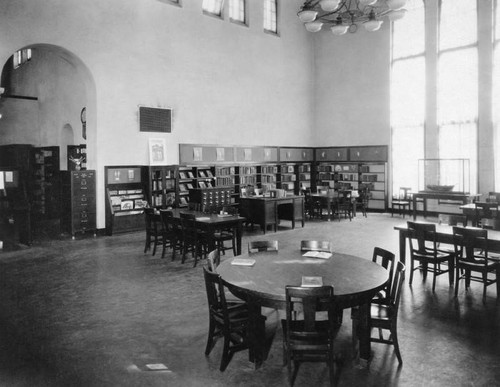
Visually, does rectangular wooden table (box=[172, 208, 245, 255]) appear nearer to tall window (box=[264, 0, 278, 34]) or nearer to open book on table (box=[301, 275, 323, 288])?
open book on table (box=[301, 275, 323, 288])

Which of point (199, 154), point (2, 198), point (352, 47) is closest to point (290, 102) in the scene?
point (352, 47)

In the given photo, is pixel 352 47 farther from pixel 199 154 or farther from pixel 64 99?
pixel 64 99

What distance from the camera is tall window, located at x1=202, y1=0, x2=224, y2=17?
1257cm

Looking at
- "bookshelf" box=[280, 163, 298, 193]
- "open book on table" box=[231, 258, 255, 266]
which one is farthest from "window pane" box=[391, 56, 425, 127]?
"open book on table" box=[231, 258, 255, 266]

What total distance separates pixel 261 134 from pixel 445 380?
1142 centimetres

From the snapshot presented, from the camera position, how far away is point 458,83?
41.9 feet

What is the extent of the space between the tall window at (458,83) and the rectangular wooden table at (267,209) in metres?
5.23

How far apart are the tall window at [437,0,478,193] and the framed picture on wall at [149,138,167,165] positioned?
8.59 metres

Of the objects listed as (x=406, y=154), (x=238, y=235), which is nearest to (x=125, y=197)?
(x=238, y=235)

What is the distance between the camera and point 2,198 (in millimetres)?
9141

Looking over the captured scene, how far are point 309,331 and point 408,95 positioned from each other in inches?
492

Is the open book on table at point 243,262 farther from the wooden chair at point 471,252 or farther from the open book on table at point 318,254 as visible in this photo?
the wooden chair at point 471,252

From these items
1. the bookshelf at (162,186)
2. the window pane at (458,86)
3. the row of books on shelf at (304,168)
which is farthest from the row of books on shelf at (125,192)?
the window pane at (458,86)

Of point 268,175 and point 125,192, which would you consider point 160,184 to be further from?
point 268,175
